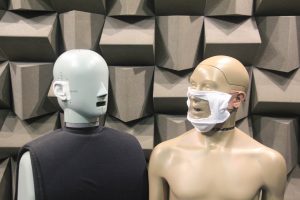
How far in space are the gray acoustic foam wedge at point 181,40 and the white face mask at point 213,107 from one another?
0.57 meters

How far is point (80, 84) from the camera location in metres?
0.98

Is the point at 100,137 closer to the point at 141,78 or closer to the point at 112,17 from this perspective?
the point at 141,78

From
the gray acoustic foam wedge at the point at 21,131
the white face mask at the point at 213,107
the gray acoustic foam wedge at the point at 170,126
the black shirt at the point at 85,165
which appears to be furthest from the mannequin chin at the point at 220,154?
the gray acoustic foam wedge at the point at 21,131

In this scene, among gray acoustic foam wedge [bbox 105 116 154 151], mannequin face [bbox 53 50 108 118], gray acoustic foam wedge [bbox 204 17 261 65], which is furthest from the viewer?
gray acoustic foam wedge [bbox 105 116 154 151]

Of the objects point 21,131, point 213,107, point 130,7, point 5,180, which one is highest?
point 130,7

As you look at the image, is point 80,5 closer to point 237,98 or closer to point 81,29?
point 81,29

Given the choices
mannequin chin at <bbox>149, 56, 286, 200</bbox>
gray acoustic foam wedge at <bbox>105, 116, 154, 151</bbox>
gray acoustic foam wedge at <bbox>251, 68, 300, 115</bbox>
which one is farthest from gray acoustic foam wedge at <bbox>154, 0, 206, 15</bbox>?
mannequin chin at <bbox>149, 56, 286, 200</bbox>

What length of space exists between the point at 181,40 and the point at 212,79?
0.61 m

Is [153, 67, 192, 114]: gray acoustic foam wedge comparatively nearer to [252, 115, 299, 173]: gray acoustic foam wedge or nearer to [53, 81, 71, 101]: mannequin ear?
[252, 115, 299, 173]: gray acoustic foam wedge

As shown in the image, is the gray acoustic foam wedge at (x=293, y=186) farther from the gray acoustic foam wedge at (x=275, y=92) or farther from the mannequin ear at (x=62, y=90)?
the mannequin ear at (x=62, y=90)

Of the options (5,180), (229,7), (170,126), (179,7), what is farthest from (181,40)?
(5,180)

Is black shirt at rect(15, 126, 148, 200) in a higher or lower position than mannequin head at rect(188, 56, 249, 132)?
lower

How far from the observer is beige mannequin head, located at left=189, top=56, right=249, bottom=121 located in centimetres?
102

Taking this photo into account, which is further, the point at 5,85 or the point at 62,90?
the point at 5,85
